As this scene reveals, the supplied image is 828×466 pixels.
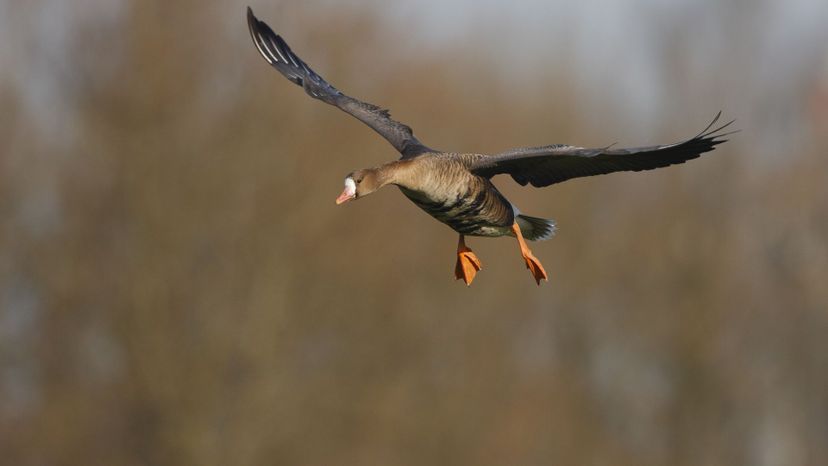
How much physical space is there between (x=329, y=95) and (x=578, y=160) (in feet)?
7.80

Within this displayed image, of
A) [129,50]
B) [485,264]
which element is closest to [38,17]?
[129,50]

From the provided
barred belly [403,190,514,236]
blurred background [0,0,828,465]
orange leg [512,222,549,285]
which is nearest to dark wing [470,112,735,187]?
barred belly [403,190,514,236]

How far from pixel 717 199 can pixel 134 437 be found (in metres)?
16.9

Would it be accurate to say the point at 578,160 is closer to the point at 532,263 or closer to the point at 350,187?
the point at 532,263

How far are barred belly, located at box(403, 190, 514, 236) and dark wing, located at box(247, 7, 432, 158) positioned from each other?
1.97 feet

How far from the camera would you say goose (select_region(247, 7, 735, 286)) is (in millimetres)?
13367

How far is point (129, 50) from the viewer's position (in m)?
29.4

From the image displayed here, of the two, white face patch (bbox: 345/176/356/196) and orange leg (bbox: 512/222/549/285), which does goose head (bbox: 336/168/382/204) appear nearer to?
white face patch (bbox: 345/176/356/196)

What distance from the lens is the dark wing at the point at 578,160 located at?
13.2m

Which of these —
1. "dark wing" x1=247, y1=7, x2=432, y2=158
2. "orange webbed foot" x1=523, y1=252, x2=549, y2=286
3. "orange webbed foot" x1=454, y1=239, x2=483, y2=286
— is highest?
"dark wing" x1=247, y1=7, x2=432, y2=158

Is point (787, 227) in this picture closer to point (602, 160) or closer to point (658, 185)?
point (658, 185)

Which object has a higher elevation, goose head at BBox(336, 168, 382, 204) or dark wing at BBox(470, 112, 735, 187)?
dark wing at BBox(470, 112, 735, 187)

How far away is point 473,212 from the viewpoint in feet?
45.2

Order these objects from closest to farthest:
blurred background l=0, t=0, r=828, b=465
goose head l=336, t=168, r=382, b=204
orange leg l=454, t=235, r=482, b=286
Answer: goose head l=336, t=168, r=382, b=204 < orange leg l=454, t=235, r=482, b=286 < blurred background l=0, t=0, r=828, b=465
